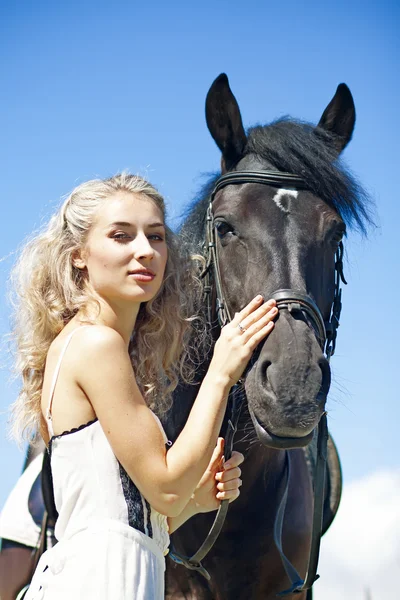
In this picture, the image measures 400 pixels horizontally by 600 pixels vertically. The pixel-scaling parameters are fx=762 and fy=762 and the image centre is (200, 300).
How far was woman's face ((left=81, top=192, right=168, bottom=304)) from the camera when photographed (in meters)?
2.27

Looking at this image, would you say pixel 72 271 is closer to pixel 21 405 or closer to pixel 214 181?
pixel 21 405

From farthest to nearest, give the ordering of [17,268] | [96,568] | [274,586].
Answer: [274,586] → [17,268] → [96,568]

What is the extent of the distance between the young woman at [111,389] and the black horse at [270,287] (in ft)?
0.67

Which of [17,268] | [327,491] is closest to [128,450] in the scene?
[17,268]

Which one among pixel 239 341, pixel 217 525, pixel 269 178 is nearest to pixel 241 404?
pixel 217 525

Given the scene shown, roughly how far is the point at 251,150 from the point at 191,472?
199 centimetres

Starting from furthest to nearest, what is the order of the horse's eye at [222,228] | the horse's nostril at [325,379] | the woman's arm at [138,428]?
the horse's eye at [222,228], the horse's nostril at [325,379], the woman's arm at [138,428]

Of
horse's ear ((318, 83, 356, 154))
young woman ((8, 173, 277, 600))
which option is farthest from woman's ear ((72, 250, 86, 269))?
horse's ear ((318, 83, 356, 154))

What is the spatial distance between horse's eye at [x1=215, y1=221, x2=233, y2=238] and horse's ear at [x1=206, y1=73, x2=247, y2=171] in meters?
0.42

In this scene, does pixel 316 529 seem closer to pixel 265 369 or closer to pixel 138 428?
pixel 265 369

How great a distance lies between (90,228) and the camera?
7.77ft

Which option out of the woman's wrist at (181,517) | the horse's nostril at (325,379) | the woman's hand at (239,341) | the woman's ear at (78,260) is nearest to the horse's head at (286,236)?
the horse's nostril at (325,379)

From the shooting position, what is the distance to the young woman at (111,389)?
6.44 feet

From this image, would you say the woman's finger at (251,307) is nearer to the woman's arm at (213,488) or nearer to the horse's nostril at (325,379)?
the horse's nostril at (325,379)
